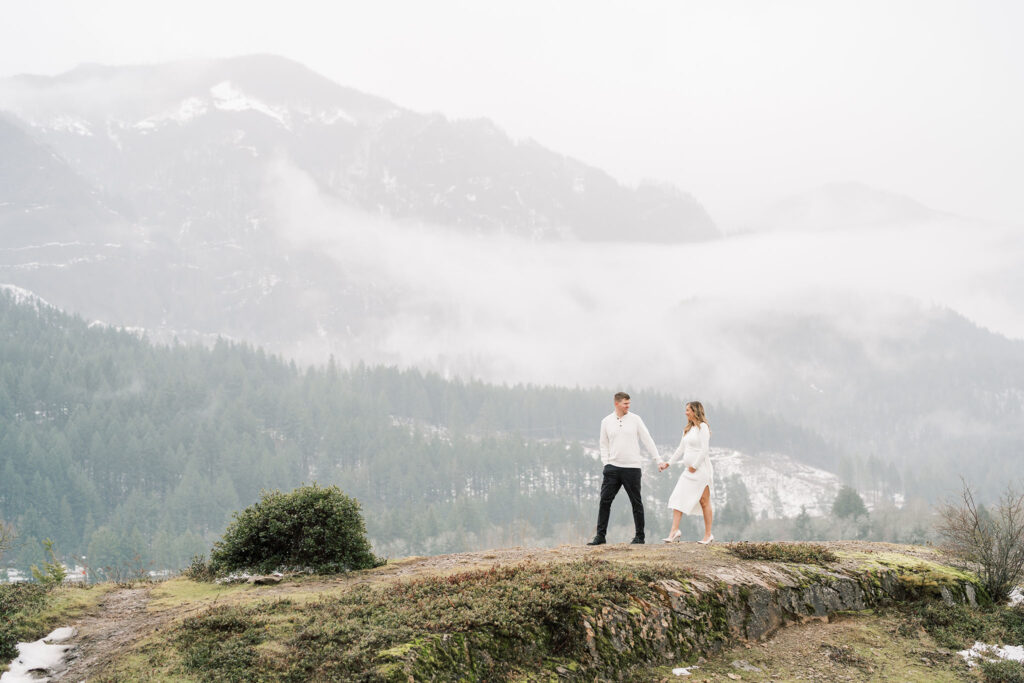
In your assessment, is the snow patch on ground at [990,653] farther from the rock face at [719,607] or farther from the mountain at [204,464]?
the mountain at [204,464]

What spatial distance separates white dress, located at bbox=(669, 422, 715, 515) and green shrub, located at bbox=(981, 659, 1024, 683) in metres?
5.63

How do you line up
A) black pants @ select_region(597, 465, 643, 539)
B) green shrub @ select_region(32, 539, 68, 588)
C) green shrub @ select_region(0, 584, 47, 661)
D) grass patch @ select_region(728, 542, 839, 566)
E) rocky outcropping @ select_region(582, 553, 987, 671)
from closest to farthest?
green shrub @ select_region(0, 584, 47, 661) < rocky outcropping @ select_region(582, 553, 987, 671) < green shrub @ select_region(32, 539, 68, 588) < grass patch @ select_region(728, 542, 839, 566) < black pants @ select_region(597, 465, 643, 539)

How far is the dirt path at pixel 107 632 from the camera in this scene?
7688 mm

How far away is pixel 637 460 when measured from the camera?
1410cm

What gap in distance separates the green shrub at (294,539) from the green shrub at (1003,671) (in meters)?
9.77

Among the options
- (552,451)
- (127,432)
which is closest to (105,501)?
(127,432)

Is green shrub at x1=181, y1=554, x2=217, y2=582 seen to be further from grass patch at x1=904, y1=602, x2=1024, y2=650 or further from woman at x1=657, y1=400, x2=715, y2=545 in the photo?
grass patch at x1=904, y1=602, x2=1024, y2=650

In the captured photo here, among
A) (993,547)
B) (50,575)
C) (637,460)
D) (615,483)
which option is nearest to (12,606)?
(50,575)

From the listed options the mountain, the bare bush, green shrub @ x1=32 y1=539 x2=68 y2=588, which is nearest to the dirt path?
green shrub @ x1=32 y1=539 x2=68 y2=588

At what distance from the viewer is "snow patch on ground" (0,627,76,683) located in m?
7.42

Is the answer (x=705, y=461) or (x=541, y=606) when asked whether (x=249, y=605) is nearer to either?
(x=541, y=606)

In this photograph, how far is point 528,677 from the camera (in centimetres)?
748

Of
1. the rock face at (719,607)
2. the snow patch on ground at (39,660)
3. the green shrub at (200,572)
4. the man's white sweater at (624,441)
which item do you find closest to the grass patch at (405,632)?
the rock face at (719,607)

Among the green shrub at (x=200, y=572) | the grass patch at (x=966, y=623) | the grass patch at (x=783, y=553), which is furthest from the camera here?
the green shrub at (x=200, y=572)
